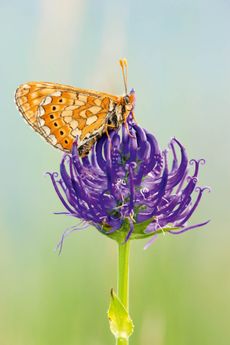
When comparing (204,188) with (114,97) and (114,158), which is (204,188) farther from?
(114,97)

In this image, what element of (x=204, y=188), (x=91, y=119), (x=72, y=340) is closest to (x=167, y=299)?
(x=72, y=340)

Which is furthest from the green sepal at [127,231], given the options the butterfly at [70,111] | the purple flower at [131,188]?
the butterfly at [70,111]

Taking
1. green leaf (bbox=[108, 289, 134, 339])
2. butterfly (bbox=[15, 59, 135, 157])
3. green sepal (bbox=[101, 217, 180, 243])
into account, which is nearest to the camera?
green leaf (bbox=[108, 289, 134, 339])

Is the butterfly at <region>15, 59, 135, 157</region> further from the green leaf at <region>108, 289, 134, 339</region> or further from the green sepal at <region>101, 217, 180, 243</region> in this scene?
the green leaf at <region>108, 289, 134, 339</region>

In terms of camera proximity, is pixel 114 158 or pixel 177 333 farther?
pixel 177 333

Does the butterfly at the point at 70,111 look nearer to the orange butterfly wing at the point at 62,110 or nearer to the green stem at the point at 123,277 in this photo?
the orange butterfly wing at the point at 62,110

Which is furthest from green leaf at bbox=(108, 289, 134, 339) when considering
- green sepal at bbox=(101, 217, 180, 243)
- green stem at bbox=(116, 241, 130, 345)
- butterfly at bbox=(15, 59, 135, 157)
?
butterfly at bbox=(15, 59, 135, 157)
